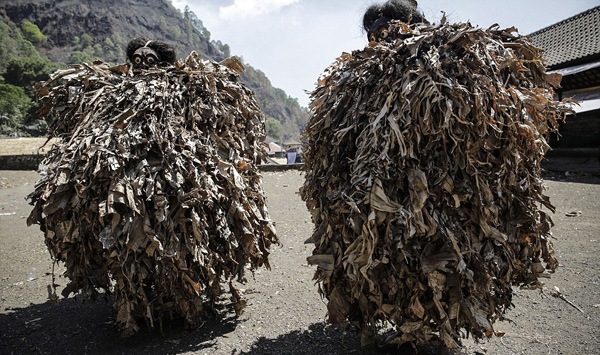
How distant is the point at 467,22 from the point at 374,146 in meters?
1.10

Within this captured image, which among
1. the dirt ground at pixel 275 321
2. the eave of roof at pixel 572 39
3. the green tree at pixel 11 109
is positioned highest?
the green tree at pixel 11 109

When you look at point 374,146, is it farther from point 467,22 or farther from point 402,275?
point 467,22

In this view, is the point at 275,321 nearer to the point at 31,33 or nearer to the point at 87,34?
the point at 31,33

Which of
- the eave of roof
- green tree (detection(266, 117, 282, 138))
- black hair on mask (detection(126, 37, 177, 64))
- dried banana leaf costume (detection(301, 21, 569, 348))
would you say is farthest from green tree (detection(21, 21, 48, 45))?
dried banana leaf costume (detection(301, 21, 569, 348))

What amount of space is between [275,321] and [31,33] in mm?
115776

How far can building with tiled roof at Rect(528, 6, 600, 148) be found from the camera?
10461mm

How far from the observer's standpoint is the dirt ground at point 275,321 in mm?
3068

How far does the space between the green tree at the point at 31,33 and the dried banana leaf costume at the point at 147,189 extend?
373ft

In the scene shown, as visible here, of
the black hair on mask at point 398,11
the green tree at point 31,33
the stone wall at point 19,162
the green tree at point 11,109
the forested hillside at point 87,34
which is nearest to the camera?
the black hair on mask at point 398,11

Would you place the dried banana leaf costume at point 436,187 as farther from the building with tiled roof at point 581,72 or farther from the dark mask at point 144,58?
the building with tiled roof at point 581,72

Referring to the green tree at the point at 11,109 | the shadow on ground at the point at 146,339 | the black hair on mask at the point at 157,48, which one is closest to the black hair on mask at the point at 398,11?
the black hair on mask at the point at 157,48

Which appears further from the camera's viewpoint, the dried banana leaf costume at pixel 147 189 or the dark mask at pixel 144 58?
the dark mask at pixel 144 58

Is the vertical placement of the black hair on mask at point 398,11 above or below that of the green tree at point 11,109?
below

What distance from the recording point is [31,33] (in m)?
92.1
